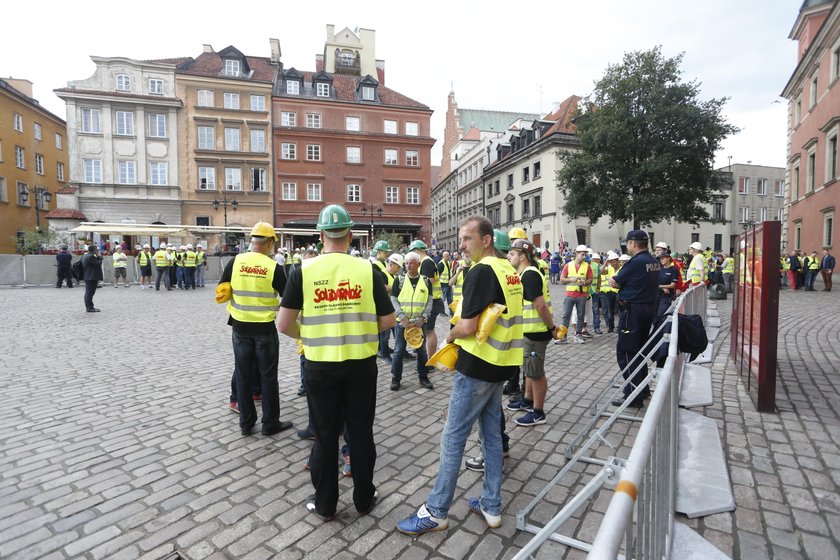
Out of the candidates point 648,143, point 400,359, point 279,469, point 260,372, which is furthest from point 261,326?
point 648,143

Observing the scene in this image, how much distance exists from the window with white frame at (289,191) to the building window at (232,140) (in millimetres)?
5113

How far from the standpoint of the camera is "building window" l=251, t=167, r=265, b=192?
133 ft

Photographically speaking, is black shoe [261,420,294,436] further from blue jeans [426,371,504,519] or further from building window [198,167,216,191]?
building window [198,167,216,191]

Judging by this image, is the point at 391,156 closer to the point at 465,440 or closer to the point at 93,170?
the point at 93,170

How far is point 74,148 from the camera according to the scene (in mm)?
36406

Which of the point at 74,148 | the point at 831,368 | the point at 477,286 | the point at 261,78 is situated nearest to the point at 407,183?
the point at 261,78

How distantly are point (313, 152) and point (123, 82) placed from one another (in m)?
16.0

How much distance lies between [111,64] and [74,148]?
24.7 feet

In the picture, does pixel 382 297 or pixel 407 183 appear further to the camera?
pixel 407 183

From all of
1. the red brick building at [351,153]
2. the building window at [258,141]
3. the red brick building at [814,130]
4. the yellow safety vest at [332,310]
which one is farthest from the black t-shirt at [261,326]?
the building window at [258,141]

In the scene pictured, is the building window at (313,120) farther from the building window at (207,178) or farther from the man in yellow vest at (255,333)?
the man in yellow vest at (255,333)

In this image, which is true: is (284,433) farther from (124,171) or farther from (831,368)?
(124,171)

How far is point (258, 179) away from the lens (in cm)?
4078

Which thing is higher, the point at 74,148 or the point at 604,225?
the point at 74,148
